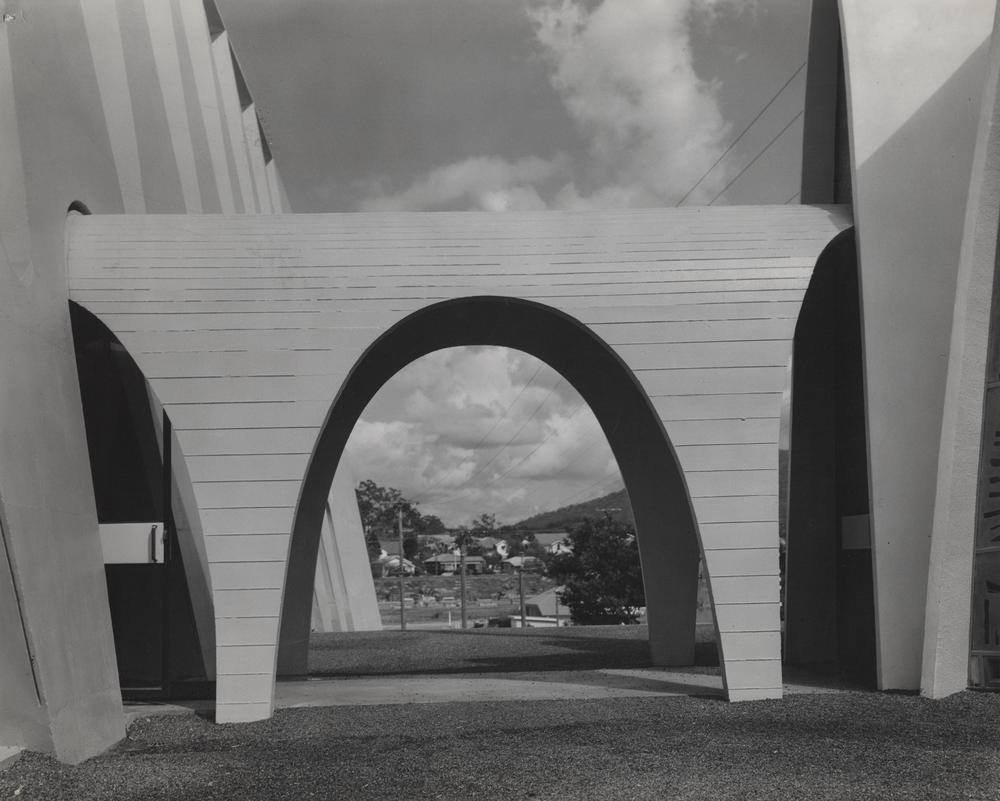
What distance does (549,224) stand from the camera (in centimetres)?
1195

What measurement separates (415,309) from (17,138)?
397 cm

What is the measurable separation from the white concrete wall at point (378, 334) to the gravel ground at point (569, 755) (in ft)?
3.12

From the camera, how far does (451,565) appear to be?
389ft

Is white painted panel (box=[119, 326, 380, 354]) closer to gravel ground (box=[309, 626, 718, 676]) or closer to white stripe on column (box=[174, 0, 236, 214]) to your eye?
gravel ground (box=[309, 626, 718, 676])

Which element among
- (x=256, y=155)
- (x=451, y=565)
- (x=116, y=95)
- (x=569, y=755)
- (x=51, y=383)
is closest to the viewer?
(x=569, y=755)

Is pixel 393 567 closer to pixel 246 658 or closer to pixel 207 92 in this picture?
pixel 207 92

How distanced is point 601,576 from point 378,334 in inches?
1287

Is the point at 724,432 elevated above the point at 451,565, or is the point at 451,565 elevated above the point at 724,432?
the point at 724,432

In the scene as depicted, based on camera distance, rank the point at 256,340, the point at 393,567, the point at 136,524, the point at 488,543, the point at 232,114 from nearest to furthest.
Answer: the point at 256,340, the point at 136,524, the point at 232,114, the point at 393,567, the point at 488,543

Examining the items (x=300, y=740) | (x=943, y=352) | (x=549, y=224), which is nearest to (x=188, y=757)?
(x=300, y=740)

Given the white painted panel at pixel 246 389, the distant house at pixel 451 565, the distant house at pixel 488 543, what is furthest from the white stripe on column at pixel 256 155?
the distant house at pixel 488 543

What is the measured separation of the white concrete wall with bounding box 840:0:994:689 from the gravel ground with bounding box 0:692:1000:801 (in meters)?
1.42

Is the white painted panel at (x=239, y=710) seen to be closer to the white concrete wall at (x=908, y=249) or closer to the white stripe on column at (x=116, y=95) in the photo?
the white concrete wall at (x=908, y=249)

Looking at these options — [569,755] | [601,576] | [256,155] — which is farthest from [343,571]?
[569,755]
